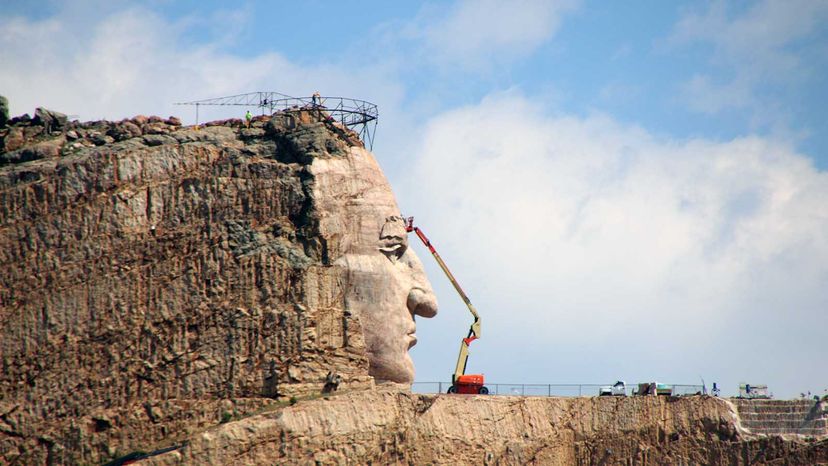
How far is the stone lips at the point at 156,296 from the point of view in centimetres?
4438

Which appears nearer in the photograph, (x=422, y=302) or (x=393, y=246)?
(x=393, y=246)

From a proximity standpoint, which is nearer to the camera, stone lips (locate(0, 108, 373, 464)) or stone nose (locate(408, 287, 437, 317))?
stone lips (locate(0, 108, 373, 464))

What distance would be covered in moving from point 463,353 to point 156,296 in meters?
13.1

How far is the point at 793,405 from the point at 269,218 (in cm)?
2115

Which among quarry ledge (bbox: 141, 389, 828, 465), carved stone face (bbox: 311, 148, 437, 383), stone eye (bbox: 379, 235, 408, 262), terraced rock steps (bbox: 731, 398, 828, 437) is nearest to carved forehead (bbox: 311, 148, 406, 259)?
carved stone face (bbox: 311, 148, 437, 383)

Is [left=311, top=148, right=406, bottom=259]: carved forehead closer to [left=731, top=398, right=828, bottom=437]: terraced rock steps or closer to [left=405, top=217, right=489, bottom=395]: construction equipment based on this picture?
[left=405, top=217, right=489, bottom=395]: construction equipment

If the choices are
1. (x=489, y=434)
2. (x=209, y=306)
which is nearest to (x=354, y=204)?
(x=209, y=306)

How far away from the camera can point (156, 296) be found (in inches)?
1779

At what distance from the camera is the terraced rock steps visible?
177 ft

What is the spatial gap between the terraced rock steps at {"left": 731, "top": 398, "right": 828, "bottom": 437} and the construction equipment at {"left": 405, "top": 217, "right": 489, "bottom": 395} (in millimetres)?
9356

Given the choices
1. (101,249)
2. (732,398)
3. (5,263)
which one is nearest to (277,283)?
(101,249)

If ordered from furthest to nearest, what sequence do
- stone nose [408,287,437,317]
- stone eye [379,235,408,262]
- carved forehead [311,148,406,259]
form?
stone nose [408,287,437,317] < stone eye [379,235,408,262] < carved forehead [311,148,406,259]

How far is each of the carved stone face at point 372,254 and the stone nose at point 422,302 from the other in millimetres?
32

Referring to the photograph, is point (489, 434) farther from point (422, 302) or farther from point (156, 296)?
point (156, 296)
